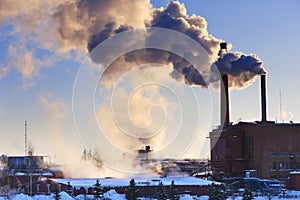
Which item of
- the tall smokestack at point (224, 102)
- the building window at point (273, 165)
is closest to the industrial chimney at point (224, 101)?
the tall smokestack at point (224, 102)

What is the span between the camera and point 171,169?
7062 centimetres

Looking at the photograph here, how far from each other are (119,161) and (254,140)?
20590 millimetres

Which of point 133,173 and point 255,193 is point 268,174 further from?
point 133,173

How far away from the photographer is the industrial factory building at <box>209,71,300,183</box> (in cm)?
5584

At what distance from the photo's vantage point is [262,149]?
56125 mm

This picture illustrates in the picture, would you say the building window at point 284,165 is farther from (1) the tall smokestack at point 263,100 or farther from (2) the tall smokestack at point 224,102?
(2) the tall smokestack at point 224,102

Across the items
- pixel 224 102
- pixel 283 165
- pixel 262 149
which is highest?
pixel 224 102

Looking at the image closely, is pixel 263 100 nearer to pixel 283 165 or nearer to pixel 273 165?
pixel 273 165

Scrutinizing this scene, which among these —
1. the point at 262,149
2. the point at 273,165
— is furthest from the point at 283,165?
the point at 262,149

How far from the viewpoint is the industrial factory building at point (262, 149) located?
5584cm

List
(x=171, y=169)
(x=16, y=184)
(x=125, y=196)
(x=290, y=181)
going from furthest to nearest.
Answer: (x=171, y=169)
(x=16, y=184)
(x=290, y=181)
(x=125, y=196)

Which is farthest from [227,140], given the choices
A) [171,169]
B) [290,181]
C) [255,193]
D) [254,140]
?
[171,169]

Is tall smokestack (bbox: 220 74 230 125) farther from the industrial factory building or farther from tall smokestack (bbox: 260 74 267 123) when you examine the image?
tall smokestack (bbox: 260 74 267 123)

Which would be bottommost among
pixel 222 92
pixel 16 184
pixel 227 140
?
pixel 16 184
